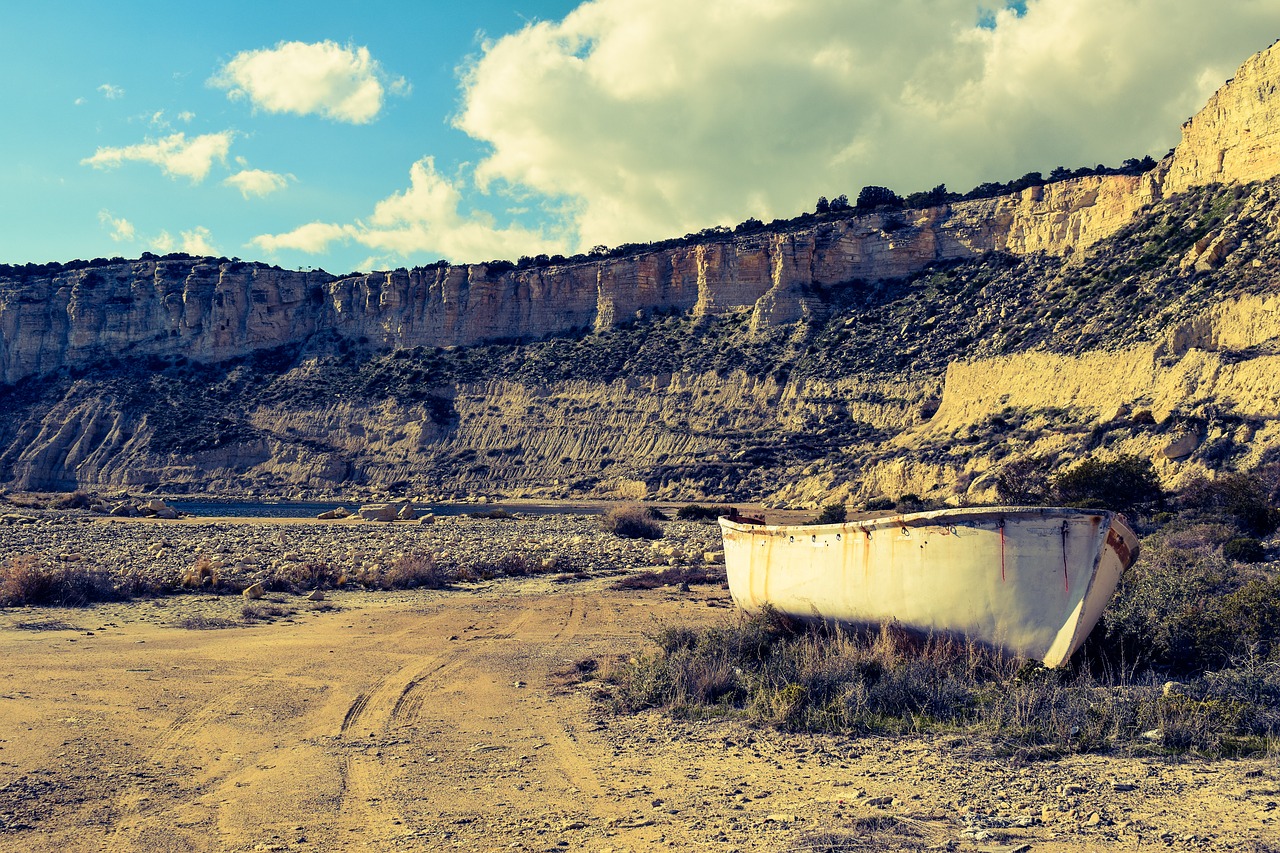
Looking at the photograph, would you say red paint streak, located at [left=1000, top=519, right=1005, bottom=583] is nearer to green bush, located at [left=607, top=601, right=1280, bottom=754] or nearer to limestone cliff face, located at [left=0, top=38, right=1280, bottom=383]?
green bush, located at [left=607, top=601, right=1280, bottom=754]

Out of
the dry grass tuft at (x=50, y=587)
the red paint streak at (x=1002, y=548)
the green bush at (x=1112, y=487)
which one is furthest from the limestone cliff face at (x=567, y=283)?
the dry grass tuft at (x=50, y=587)

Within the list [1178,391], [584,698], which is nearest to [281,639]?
[584,698]

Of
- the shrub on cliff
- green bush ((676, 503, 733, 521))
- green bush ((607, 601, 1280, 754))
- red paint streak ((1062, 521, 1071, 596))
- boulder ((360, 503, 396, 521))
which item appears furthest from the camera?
green bush ((676, 503, 733, 521))

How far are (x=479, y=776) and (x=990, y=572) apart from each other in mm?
4517

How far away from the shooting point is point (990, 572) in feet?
25.4

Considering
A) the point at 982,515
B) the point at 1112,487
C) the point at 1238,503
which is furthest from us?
the point at 1112,487

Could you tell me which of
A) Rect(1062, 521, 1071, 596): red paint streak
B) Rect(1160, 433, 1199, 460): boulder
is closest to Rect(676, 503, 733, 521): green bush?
Rect(1160, 433, 1199, 460): boulder

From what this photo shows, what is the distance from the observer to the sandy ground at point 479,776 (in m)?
4.81

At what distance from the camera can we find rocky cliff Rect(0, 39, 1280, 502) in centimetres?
3853

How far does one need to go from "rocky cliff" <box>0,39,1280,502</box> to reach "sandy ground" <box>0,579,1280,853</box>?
28.5m

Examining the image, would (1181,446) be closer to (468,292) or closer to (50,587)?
(50,587)

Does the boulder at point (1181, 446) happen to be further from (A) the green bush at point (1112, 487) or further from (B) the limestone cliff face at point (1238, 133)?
(B) the limestone cliff face at point (1238, 133)

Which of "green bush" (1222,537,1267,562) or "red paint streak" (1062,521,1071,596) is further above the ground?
"red paint streak" (1062,521,1071,596)

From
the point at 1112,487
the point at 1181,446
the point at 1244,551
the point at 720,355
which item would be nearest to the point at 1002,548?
the point at 1244,551
